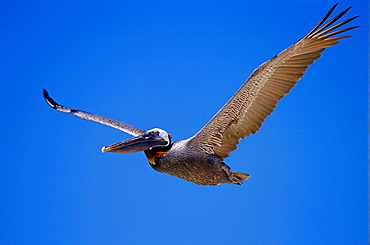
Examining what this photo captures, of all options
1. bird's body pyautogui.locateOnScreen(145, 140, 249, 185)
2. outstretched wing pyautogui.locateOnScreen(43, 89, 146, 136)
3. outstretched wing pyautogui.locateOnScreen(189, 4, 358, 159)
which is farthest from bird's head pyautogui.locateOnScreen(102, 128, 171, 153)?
outstretched wing pyautogui.locateOnScreen(43, 89, 146, 136)

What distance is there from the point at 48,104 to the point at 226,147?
Answer: 3014mm

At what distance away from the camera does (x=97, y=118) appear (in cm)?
527

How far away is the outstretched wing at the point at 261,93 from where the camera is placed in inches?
144

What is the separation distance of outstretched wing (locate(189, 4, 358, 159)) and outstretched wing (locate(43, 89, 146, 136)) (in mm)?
1171

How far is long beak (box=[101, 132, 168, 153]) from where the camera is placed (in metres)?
3.97

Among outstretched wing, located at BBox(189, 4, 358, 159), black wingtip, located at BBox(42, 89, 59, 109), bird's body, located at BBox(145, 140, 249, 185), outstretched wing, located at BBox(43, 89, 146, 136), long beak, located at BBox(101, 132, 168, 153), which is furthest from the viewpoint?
black wingtip, located at BBox(42, 89, 59, 109)

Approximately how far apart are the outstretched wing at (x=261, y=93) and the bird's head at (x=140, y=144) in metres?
0.34

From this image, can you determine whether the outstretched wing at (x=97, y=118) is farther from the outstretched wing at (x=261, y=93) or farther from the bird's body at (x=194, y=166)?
the outstretched wing at (x=261, y=93)

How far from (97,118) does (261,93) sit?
7.49 ft

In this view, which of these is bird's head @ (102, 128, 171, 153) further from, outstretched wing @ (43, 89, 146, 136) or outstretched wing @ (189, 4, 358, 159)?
outstretched wing @ (43, 89, 146, 136)

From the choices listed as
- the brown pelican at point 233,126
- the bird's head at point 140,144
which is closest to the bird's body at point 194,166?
the brown pelican at point 233,126

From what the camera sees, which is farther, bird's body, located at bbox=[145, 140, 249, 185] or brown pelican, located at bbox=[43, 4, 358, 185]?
bird's body, located at bbox=[145, 140, 249, 185]

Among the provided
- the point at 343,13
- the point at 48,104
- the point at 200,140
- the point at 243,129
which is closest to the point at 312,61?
the point at 343,13

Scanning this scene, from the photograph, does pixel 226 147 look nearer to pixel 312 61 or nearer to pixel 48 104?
pixel 312 61
